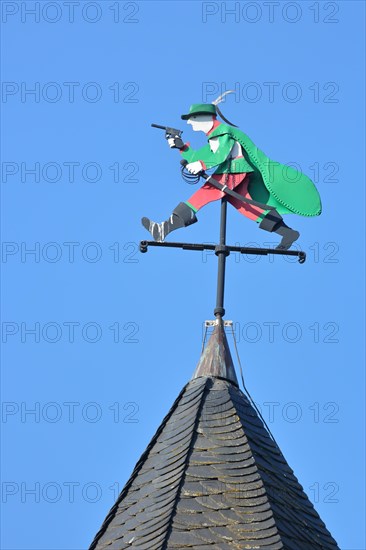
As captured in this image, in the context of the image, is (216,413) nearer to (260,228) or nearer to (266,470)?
(266,470)

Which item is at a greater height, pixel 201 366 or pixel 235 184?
pixel 235 184

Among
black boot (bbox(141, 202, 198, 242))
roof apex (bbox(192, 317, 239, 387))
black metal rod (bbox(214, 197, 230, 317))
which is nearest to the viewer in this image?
roof apex (bbox(192, 317, 239, 387))

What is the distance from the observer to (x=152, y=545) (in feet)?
33.3

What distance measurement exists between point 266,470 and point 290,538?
71 centimetres

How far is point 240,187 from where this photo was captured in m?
13.0

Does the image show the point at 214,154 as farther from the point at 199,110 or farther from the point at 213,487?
the point at 213,487

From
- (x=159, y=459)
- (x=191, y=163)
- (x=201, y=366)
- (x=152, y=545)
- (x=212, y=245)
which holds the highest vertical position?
(x=191, y=163)

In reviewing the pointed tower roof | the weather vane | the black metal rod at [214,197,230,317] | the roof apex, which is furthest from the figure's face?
the pointed tower roof

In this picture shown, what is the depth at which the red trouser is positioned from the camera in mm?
12859

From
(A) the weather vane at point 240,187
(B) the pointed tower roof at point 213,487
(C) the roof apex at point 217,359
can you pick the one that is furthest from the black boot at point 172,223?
(B) the pointed tower roof at point 213,487

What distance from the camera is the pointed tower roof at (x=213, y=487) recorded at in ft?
33.6

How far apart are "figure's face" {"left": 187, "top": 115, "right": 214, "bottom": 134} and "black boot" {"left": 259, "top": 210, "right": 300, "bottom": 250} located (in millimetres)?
1004

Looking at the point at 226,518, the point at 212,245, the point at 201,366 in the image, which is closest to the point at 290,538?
the point at 226,518

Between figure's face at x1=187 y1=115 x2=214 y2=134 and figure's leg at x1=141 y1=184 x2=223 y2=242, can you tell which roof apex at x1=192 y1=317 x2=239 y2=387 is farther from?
figure's face at x1=187 y1=115 x2=214 y2=134
